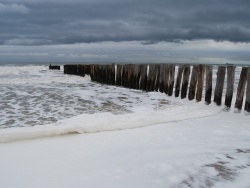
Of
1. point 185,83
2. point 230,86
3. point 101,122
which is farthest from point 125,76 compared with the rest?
point 101,122

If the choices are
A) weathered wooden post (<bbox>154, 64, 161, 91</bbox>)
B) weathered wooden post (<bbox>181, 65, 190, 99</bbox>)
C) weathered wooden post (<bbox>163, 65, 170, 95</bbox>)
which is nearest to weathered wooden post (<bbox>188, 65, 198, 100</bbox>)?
weathered wooden post (<bbox>181, 65, 190, 99</bbox>)

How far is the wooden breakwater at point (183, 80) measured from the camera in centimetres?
770

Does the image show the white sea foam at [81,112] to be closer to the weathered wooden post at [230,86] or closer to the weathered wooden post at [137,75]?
the weathered wooden post at [230,86]

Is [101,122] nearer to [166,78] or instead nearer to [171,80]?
[171,80]

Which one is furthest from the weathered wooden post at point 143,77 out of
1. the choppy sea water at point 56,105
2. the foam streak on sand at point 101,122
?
the foam streak on sand at point 101,122

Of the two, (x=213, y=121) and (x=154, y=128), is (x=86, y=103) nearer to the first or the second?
(x=154, y=128)

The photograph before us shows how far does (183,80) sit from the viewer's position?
9.65 m

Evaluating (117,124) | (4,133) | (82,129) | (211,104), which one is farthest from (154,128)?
(211,104)

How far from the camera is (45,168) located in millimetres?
3496

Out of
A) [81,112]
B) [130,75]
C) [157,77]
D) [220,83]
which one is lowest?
[81,112]

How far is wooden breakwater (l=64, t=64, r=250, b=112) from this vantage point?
25.2 feet

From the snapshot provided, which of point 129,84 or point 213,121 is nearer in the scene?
point 213,121

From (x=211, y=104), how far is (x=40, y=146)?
17.9 ft

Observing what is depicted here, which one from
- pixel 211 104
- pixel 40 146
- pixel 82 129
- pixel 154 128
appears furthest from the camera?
pixel 211 104
